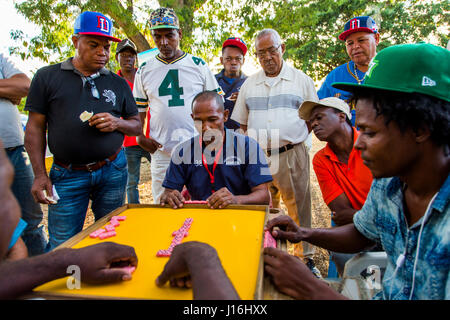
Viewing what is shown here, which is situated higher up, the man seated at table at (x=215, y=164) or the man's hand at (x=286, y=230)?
the man seated at table at (x=215, y=164)

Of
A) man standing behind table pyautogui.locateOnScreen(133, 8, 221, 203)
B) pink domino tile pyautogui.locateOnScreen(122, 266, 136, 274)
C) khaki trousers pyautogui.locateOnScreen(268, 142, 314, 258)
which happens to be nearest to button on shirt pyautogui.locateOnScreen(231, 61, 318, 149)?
khaki trousers pyautogui.locateOnScreen(268, 142, 314, 258)

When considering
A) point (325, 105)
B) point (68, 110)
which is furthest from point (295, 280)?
point (68, 110)

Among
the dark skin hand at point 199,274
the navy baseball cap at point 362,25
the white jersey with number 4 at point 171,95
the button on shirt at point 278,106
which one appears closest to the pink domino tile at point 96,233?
the dark skin hand at point 199,274

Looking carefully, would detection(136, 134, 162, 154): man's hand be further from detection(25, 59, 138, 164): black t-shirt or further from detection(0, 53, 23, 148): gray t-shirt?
detection(0, 53, 23, 148): gray t-shirt

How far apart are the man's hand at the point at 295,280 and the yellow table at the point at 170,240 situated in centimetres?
7

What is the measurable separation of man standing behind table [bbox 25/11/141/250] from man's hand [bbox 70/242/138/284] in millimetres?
1445

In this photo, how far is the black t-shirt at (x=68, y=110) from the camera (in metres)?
2.52

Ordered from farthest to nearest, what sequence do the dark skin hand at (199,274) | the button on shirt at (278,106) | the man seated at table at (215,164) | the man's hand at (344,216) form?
the button on shirt at (278,106) → the man seated at table at (215,164) → the man's hand at (344,216) → the dark skin hand at (199,274)

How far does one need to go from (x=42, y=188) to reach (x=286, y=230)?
195 cm

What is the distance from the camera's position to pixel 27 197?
2.94 metres

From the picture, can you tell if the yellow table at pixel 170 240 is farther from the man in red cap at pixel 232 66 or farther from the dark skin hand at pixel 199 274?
the man in red cap at pixel 232 66

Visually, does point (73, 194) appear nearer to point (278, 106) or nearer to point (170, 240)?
point (170, 240)

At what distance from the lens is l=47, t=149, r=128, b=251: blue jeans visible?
2.60 metres

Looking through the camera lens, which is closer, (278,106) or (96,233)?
(96,233)
